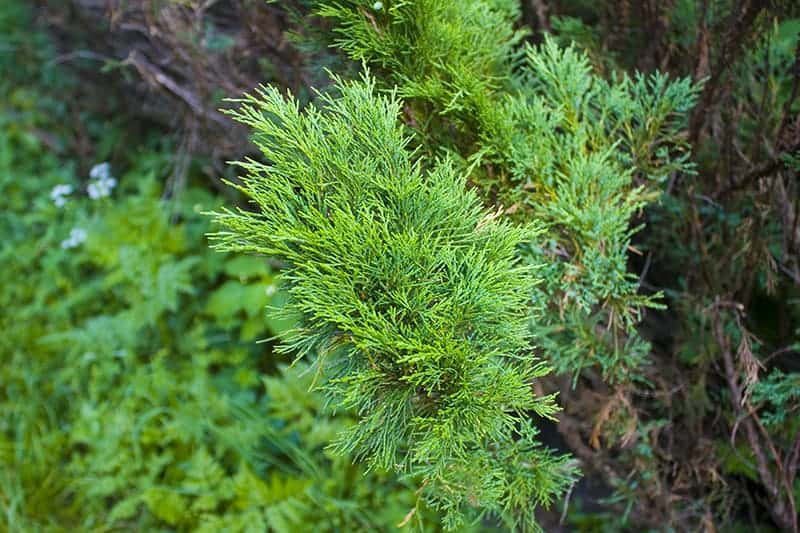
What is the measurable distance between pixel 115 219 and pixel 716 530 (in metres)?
2.63

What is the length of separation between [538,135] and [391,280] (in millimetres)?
499

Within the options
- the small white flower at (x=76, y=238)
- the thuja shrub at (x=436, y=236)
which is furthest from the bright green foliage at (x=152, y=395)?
the thuja shrub at (x=436, y=236)

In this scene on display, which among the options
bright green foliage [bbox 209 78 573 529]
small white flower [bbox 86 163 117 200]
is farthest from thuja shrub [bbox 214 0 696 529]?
small white flower [bbox 86 163 117 200]

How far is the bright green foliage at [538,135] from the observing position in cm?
138

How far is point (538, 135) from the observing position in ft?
4.64

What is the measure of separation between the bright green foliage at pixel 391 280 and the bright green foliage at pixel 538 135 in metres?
0.21

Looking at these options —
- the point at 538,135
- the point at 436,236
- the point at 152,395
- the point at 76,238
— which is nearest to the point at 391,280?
the point at 436,236

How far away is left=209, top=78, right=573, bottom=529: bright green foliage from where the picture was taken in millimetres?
1102

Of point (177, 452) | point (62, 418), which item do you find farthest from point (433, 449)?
point (62, 418)

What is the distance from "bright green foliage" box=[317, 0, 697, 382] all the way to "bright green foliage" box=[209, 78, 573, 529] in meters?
0.21

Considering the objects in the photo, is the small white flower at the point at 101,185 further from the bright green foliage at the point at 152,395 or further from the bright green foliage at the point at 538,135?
the bright green foliage at the point at 538,135

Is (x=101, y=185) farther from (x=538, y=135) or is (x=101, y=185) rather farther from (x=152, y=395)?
(x=538, y=135)

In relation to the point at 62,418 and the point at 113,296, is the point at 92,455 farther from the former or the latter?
the point at 113,296

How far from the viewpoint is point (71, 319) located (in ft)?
10.6
